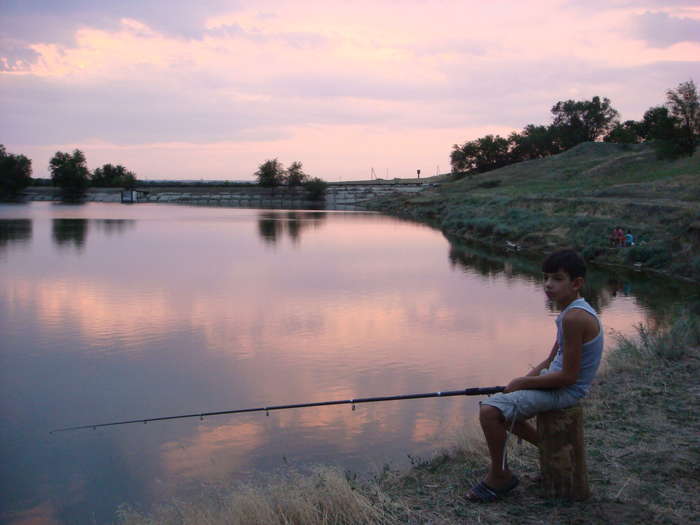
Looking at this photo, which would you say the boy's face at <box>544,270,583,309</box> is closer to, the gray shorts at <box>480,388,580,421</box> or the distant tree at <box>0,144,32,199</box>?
the gray shorts at <box>480,388,580,421</box>

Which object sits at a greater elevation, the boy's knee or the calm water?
the boy's knee

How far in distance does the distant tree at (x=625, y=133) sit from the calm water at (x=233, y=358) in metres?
65.3

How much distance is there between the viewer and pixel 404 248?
108ft

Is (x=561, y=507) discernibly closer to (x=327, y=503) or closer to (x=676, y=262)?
(x=327, y=503)

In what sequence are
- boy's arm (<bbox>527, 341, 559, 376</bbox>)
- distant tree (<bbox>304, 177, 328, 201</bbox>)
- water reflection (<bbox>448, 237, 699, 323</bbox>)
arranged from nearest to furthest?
boy's arm (<bbox>527, 341, 559, 376</bbox>), water reflection (<bbox>448, 237, 699, 323</bbox>), distant tree (<bbox>304, 177, 328, 201</bbox>)

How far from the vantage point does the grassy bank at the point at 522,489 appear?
4.49m

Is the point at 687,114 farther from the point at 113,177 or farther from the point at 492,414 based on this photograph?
the point at 113,177

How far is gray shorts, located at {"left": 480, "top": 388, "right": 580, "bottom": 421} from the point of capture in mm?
4434

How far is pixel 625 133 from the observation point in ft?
275

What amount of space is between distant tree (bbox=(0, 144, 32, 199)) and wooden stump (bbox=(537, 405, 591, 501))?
5017 inches

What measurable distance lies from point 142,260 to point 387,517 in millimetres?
23252

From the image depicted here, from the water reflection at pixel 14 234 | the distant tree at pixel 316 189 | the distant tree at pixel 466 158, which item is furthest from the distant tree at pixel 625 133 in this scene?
the water reflection at pixel 14 234

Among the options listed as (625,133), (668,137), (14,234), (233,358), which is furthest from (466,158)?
(233,358)

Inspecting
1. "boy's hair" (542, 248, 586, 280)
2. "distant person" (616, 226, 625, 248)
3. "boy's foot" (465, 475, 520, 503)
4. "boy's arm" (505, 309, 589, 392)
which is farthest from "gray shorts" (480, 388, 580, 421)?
"distant person" (616, 226, 625, 248)
